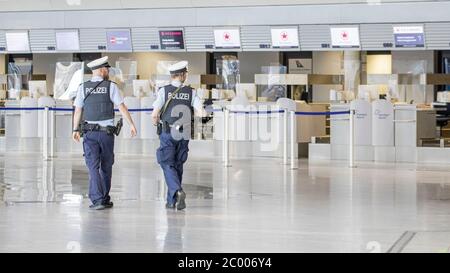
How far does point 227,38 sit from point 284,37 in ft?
4.33

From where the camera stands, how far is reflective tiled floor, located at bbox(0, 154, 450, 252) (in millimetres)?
8016

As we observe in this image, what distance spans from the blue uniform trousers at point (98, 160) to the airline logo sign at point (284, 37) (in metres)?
12.0

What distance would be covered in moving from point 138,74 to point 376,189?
44.9ft

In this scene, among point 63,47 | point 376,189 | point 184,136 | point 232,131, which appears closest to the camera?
point 184,136

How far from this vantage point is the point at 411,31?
2111 centimetres

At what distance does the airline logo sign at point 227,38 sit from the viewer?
22442 millimetres

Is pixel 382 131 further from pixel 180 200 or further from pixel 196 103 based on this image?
pixel 180 200

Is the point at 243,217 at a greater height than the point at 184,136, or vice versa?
the point at 184,136

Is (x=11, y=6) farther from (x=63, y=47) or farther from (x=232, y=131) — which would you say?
(x=232, y=131)

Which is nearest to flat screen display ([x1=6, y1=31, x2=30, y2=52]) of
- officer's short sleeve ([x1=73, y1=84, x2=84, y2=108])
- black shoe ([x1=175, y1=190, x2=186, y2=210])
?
officer's short sleeve ([x1=73, y1=84, x2=84, y2=108])

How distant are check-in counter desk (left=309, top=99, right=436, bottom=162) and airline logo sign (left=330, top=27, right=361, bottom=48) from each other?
9.42 ft

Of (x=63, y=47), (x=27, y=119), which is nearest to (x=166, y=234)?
(x=27, y=119)

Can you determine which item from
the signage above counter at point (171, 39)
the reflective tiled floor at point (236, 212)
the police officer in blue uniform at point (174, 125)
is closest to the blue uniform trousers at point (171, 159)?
the police officer in blue uniform at point (174, 125)
